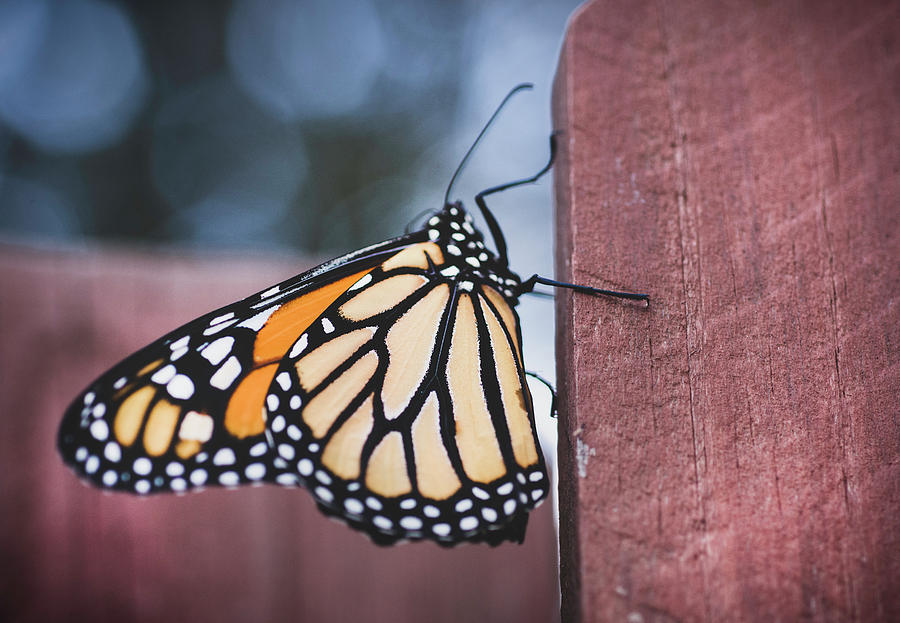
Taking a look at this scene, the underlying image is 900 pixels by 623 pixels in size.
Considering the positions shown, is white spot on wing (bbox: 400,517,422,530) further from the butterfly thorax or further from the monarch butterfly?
the butterfly thorax

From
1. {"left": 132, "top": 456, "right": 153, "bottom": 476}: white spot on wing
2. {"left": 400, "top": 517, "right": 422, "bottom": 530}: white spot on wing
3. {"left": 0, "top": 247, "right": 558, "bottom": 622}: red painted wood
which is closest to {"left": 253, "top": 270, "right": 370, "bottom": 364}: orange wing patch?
{"left": 132, "top": 456, "right": 153, "bottom": 476}: white spot on wing

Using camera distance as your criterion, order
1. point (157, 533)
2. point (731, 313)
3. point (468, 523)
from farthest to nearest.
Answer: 1. point (157, 533)
2. point (468, 523)
3. point (731, 313)

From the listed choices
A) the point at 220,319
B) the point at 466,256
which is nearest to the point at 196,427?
the point at 220,319

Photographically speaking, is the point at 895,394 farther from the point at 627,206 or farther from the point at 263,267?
the point at 263,267

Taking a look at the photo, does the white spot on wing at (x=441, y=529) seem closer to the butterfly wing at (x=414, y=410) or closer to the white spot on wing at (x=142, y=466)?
the butterfly wing at (x=414, y=410)

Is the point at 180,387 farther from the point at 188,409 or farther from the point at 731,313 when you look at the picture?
the point at 731,313

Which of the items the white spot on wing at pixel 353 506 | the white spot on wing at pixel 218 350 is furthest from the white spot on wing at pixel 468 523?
the white spot on wing at pixel 218 350

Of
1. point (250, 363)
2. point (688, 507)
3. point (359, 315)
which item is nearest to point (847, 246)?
point (688, 507)
